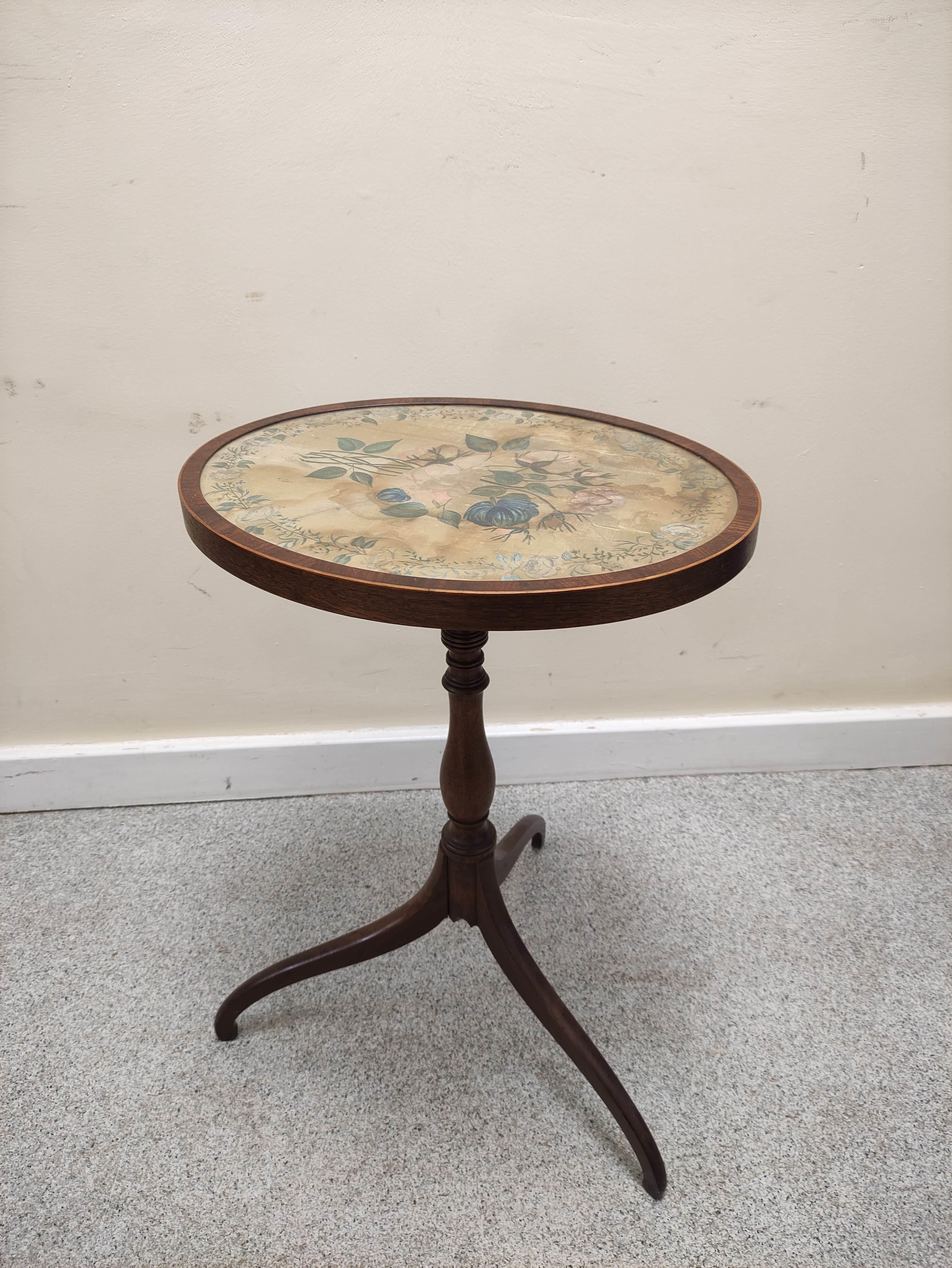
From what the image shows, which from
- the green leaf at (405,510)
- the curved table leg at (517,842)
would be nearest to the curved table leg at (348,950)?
the curved table leg at (517,842)

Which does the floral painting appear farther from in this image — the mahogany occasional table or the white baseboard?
the white baseboard

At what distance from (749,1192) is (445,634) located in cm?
87

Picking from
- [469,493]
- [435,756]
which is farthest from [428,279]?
[435,756]

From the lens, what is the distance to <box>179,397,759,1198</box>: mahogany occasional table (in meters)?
0.96

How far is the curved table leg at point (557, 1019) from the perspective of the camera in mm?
1279

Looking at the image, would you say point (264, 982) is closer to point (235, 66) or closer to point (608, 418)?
point (608, 418)

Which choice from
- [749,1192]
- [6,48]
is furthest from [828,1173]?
[6,48]

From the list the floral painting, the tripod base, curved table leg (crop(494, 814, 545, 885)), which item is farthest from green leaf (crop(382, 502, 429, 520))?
curved table leg (crop(494, 814, 545, 885))

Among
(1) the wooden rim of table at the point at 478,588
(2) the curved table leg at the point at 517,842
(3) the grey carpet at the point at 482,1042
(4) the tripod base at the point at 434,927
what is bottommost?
(3) the grey carpet at the point at 482,1042

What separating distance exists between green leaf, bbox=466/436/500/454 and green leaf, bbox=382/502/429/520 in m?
0.24

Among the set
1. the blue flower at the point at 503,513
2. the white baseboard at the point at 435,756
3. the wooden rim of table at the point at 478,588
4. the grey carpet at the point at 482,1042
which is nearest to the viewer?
the wooden rim of table at the point at 478,588

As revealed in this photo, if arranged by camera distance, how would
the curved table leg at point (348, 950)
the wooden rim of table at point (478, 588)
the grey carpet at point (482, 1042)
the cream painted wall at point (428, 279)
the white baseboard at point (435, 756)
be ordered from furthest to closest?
the white baseboard at point (435, 756) < the cream painted wall at point (428, 279) < the curved table leg at point (348, 950) < the grey carpet at point (482, 1042) < the wooden rim of table at point (478, 588)

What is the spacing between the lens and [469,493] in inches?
47.0

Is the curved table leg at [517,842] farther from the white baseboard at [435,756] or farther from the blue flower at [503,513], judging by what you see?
the blue flower at [503,513]
